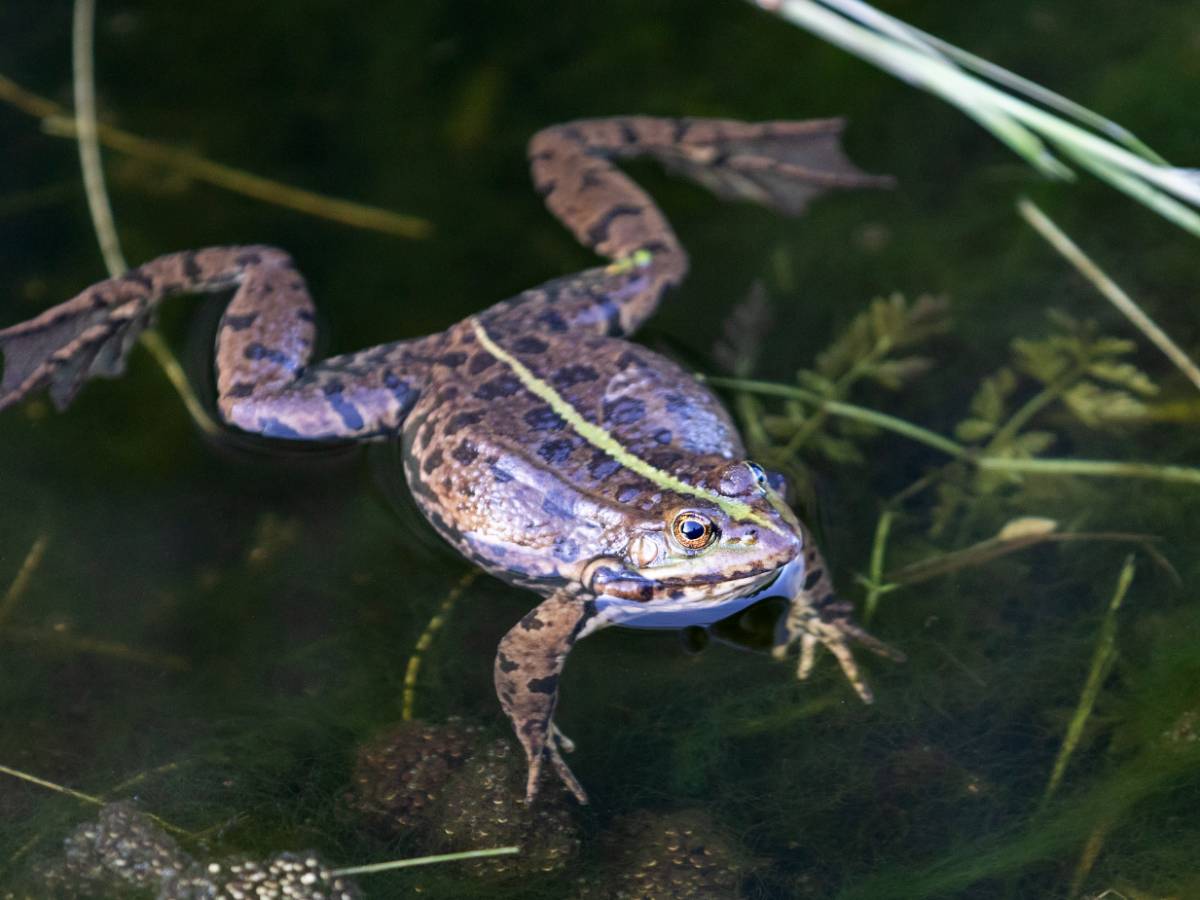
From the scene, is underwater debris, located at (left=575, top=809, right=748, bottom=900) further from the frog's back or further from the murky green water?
the frog's back

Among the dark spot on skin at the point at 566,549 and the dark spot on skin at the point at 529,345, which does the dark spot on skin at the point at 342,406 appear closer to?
the dark spot on skin at the point at 529,345

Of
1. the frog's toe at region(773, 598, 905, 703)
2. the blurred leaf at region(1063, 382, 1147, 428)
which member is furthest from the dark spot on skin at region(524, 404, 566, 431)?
the blurred leaf at region(1063, 382, 1147, 428)

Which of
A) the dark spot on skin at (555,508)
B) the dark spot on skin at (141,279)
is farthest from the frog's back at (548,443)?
the dark spot on skin at (141,279)

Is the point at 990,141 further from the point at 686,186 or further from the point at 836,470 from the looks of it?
the point at 836,470

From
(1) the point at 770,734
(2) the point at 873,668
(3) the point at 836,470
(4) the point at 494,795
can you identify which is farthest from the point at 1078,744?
(4) the point at 494,795

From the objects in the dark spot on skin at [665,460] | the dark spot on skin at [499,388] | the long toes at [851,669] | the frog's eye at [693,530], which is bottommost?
the long toes at [851,669]

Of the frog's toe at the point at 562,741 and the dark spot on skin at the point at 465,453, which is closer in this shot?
the frog's toe at the point at 562,741

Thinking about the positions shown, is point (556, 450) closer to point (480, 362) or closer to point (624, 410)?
point (624, 410)
